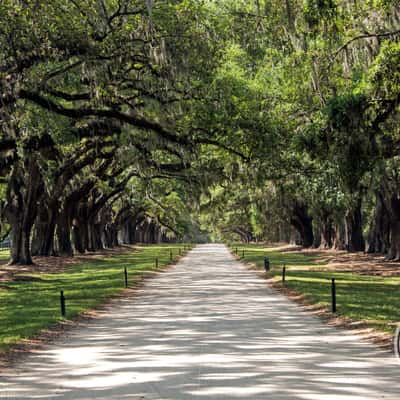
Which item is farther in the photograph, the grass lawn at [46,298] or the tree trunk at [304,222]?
the tree trunk at [304,222]

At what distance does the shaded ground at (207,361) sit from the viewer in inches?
308

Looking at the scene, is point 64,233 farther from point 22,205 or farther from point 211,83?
point 211,83

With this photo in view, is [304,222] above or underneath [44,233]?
above

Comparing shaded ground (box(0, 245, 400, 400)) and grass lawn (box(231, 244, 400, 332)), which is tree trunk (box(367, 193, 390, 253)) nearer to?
grass lawn (box(231, 244, 400, 332))

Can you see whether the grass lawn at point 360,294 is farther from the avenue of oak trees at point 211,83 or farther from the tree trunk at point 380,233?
the tree trunk at point 380,233

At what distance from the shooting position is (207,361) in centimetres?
964

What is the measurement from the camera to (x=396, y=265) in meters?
34.0

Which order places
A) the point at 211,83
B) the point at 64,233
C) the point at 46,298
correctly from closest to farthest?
the point at 46,298, the point at 211,83, the point at 64,233

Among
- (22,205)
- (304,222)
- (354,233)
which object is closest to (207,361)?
(22,205)

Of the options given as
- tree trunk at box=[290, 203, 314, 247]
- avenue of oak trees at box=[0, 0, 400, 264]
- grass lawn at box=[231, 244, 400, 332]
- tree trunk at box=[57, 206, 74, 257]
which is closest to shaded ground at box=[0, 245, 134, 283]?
tree trunk at box=[57, 206, 74, 257]

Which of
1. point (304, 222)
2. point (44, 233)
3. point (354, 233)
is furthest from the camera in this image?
point (304, 222)

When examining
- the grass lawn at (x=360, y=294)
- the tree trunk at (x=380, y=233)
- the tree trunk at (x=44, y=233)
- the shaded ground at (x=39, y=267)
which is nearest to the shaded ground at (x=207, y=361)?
the grass lawn at (x=360, y=294)

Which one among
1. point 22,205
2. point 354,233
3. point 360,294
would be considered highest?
point 22,205

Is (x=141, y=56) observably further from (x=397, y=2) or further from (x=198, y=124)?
(x=397, y=2)
